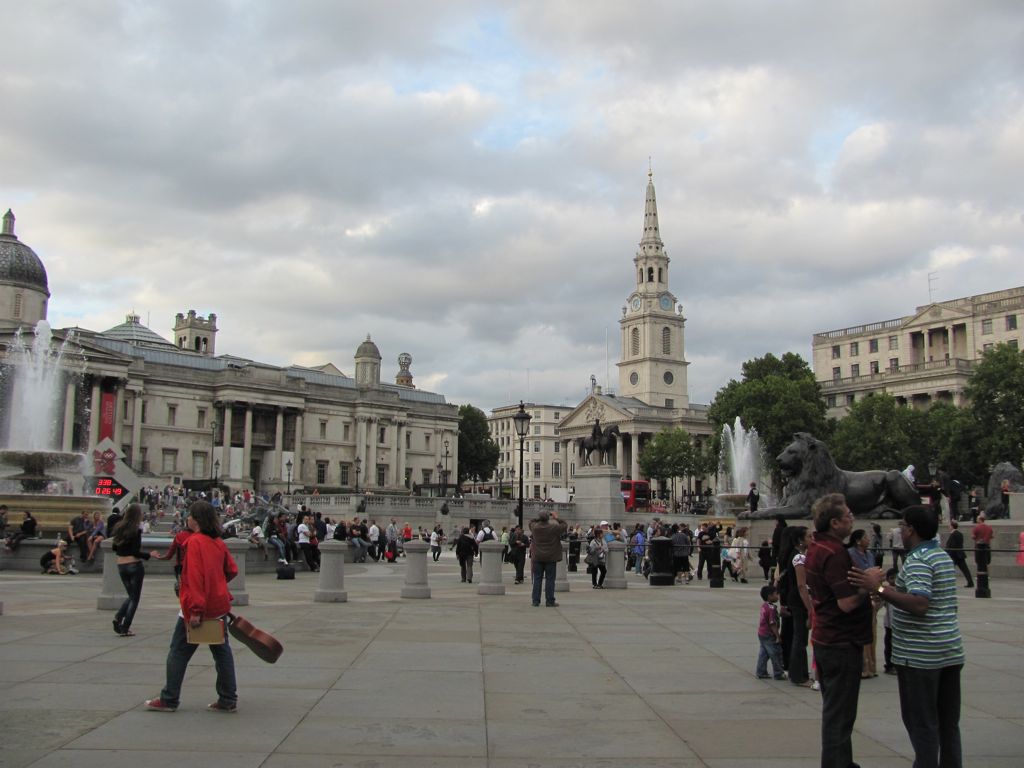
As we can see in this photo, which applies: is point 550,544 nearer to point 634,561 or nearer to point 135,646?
point 135,646

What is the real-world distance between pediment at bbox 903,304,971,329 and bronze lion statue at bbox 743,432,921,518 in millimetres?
75039

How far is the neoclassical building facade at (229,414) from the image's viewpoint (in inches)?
3169

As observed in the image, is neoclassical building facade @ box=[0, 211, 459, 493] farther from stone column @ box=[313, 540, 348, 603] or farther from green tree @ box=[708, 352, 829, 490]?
stone column @ box=[313, 540, 348, 603]

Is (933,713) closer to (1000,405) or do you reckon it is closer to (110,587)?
(110,587)

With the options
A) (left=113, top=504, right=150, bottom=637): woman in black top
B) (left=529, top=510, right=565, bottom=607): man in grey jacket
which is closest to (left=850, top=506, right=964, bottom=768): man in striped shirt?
(left=113, top=504, right=150, bottom=637): woman in black top

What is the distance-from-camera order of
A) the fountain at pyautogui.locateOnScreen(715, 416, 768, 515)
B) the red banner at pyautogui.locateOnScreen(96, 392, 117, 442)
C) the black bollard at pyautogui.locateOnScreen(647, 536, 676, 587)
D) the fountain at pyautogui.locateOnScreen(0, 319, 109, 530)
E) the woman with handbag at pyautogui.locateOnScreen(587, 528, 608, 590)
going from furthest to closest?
the red banner at pyautogui.locateOnScreen(96, 392, 117, 442) → the fountain at pyautogui.locateOnScreen(715, 416, 768, 515) → the fountain at pyautogui.locateOnScreen(0, 319, 109, 530) → the black bollard at pyautogui.locateOnScreen(647, 536, 676, 587) → the woman with handbag at pyautogui.locateOnScreen(587, 528, 608, 590)

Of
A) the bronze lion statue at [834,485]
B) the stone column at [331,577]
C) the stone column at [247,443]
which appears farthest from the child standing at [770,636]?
the stone column at [247,443]

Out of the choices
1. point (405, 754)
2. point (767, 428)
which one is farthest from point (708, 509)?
point (405, 754)

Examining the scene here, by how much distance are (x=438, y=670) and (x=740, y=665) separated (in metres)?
3.79

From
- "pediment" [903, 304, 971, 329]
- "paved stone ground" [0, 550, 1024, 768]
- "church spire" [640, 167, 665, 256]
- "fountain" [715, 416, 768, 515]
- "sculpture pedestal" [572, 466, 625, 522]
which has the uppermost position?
"church spire" [640, 167, 665, 256]

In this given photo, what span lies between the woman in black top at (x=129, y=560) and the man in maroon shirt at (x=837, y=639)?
30.7 feet

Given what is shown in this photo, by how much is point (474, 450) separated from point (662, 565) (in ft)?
340

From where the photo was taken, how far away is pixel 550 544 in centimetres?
1939

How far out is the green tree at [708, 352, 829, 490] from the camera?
88125mm
